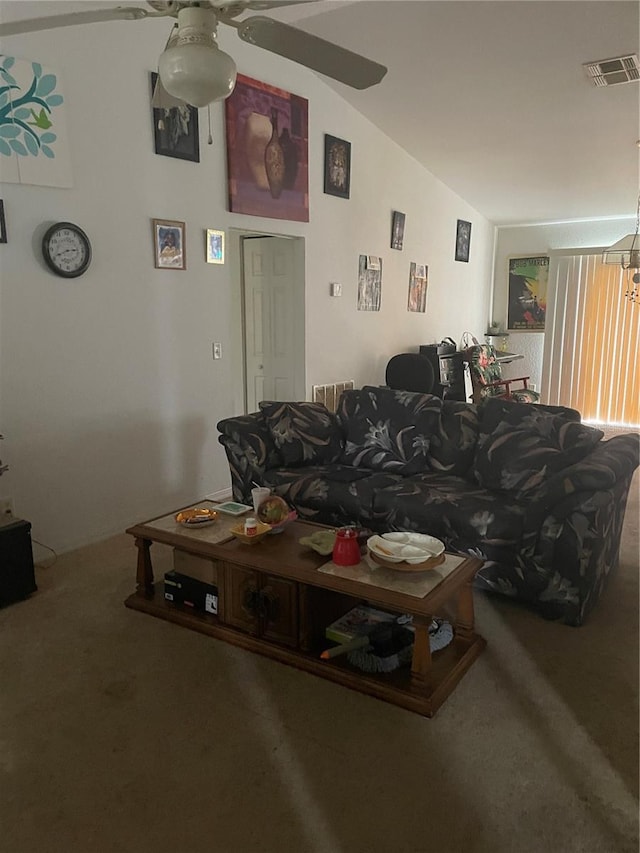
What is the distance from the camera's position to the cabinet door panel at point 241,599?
2.58 meters

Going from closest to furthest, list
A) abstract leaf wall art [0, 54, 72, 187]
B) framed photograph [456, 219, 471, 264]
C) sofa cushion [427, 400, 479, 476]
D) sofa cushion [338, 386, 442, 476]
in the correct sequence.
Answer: abstract leaf wall art [0, 54, 72, 187], sofa cushion [427, 400, 479, 476], sofa cushion [338, 386, 442, 476], framed photograph [456, 219, 471, 264]

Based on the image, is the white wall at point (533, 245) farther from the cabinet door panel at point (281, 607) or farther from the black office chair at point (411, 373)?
the cabinet door panel at point (281, 607)

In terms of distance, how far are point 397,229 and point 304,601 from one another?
459 centimetres

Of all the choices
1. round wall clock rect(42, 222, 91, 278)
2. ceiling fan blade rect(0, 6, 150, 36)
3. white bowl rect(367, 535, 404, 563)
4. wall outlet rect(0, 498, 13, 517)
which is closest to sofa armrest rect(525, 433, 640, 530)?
white bowl rect(367, 535, 404, 563)

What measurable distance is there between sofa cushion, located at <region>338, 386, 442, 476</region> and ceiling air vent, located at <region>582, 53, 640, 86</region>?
2.29 m

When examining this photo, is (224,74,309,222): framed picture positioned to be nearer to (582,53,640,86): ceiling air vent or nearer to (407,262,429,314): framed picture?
(407,262,429,314): framed picture

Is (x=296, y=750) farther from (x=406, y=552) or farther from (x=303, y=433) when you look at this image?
(x=303, y=433)

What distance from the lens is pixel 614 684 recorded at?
7.76ft

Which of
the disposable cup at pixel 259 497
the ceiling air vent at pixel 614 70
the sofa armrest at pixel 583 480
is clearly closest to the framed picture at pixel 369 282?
the ceiling air vent at pixel 614 70

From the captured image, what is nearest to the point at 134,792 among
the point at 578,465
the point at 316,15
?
the point at 578,465

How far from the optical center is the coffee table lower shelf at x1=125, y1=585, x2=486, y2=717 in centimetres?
223

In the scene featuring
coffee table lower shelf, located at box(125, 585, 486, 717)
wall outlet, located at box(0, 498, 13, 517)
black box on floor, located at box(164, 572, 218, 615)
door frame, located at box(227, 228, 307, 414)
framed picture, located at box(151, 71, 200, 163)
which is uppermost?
framed picture, located at box(151, 71, 200, 163)

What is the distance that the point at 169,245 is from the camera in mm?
4004

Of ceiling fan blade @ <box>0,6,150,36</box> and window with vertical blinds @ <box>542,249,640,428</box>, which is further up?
ceiling fan blade @ <box>0,6,150,36</box>
